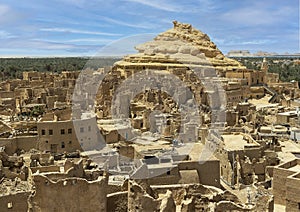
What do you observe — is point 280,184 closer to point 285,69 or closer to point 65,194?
point 65,194

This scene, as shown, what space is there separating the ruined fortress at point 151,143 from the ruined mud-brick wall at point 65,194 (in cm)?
3

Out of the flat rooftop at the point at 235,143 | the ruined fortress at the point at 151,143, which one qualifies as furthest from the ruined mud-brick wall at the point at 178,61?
the flat rooftop at the point at 235,143

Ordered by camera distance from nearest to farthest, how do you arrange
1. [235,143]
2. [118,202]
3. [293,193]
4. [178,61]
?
[293,193] → [118,202] → [235,143] → [178,61]

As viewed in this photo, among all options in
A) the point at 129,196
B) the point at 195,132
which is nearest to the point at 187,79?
the point at 195,132

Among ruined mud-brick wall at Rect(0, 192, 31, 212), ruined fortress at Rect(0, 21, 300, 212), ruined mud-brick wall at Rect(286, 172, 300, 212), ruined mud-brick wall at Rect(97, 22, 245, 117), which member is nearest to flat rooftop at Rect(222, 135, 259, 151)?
ruined fortress at Rect(0, 21, 300, 212)

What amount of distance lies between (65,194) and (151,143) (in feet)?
42.4

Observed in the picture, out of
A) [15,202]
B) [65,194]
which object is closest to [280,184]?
[65,194]

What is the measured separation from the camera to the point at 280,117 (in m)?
34.0

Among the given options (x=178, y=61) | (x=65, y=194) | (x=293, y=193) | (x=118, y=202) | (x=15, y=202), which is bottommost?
(x=15, y=202)

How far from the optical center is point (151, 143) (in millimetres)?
24125

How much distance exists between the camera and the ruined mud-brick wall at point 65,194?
1141cm

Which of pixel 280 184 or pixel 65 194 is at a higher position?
pixel 65 194

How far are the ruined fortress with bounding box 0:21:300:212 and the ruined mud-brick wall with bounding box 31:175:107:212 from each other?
1.1 inches

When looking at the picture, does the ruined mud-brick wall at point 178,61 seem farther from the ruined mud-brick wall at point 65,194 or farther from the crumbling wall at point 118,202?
the ruined mud-brick wall at point 65,194
